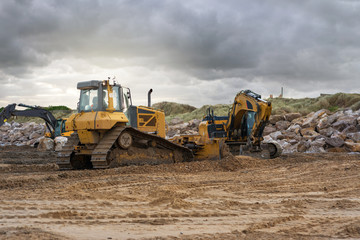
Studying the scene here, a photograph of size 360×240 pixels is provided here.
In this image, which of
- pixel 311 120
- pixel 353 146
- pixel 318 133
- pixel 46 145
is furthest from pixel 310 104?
pixel 46 145

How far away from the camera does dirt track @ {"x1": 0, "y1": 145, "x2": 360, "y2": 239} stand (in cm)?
463

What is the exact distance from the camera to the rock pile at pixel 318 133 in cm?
1702

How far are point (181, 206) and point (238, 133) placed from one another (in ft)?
27.2

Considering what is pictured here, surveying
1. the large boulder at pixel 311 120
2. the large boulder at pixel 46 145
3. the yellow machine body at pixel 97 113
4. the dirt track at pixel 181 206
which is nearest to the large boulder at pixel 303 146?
the large boulder at pixel 311 120

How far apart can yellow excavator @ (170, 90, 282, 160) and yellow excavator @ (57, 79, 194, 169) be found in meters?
1.54

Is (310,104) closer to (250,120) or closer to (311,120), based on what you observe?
(311,120)

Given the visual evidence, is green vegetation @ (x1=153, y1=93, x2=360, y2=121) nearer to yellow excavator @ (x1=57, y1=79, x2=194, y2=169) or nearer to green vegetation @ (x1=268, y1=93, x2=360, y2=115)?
green vegetation @ (x1=268, y1=93, x2=360, y2=115)

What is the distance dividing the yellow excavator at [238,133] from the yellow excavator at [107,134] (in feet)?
5.05

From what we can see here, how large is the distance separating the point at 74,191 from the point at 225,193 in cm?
278

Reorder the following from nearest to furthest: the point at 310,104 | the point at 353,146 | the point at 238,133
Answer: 1. the point at 238,133
2. the point at 353,146
3. the point at 310,104

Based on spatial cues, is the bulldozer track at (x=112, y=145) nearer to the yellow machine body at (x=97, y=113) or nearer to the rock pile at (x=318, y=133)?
the yellow machine body at (x=97, y=113)

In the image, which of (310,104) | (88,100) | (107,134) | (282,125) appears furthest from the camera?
(310,104)

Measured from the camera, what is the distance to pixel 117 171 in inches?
384

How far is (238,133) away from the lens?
13883mm
